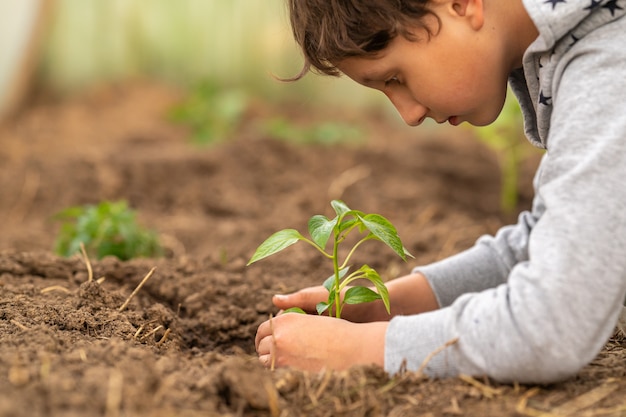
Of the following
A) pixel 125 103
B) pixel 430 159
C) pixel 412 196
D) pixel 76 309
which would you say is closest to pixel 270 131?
pixel 430 159

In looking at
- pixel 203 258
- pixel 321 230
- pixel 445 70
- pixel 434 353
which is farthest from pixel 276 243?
pixel 203 258

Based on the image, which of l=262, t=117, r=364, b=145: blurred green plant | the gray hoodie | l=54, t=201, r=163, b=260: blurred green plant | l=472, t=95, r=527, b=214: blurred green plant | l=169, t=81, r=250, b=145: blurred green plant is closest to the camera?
the gray hoodie

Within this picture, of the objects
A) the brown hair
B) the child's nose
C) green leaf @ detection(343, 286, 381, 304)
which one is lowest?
green leaf @ detection(343, 286, 381, 304)

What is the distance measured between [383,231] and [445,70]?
0.38 meters

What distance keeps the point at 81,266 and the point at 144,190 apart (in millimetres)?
1929

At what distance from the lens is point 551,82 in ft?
5.94

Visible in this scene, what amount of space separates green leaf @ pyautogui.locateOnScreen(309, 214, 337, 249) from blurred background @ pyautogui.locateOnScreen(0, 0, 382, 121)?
5.06m

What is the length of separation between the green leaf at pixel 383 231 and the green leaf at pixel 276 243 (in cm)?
16

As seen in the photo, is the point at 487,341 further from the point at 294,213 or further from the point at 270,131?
the point at 270,131

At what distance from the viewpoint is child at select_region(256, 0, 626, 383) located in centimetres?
158

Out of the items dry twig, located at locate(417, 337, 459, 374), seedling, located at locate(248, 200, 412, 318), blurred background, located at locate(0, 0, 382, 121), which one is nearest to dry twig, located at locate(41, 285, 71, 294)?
seedling, located at locate(248, 200, 412, 318)

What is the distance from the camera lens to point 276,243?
1.89 m

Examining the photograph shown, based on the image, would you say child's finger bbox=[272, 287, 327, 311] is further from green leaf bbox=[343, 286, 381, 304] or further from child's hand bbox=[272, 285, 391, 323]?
green leaf bbox=[343, 286, 381, 304]

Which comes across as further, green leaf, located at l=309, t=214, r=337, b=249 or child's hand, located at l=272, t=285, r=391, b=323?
child's hand, located at l=272, t=285, r=391, b=323
